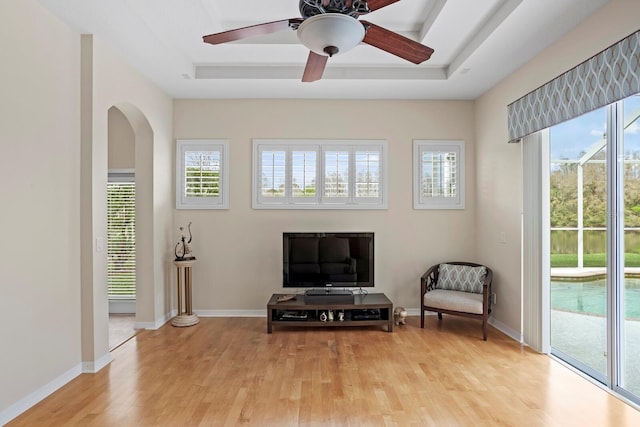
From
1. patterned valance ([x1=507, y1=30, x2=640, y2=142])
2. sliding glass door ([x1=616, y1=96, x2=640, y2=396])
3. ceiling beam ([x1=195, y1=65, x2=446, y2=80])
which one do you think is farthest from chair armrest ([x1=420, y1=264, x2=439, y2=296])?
ceiling beam ([x1=195, y1=65, x2=446, y2=80])

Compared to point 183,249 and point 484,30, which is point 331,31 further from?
point 183,249

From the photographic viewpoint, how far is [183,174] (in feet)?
17.0

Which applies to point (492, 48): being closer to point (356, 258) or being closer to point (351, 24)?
point (351, 24)

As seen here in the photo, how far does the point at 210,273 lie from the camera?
5.16 meters

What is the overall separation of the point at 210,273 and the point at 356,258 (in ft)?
6.34

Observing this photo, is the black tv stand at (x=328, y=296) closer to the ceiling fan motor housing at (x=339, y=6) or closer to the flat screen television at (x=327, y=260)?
the flat screen television at (x=327, y=260)

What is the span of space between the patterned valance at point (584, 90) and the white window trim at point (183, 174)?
3.46 m

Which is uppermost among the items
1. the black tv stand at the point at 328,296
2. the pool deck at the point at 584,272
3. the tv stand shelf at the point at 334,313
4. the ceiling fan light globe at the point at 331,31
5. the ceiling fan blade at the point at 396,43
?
the ceiling fan blade at the point at 396,43

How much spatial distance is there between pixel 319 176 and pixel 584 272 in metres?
3.08

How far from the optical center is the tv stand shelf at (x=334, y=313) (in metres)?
4.48

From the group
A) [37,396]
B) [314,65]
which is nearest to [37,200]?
[37,396]

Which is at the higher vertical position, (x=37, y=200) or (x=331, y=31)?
(x=331, y=31)

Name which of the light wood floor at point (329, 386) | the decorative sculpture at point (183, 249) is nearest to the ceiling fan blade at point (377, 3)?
the light wood floor at point (329, 386)

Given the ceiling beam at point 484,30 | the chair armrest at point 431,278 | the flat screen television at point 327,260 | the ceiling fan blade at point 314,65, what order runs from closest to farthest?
the ceiling fan blade at point 314,65 → the ceiling beam at point 484,30 → the flat screen television at point 327,260 → the chair armrest at point 431,278
